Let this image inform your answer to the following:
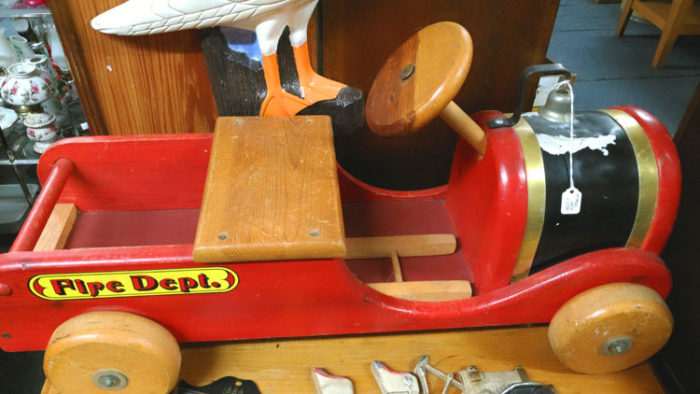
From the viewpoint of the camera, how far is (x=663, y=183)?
911 millimetres

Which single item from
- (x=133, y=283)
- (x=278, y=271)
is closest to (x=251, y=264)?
(x=278, y=271)

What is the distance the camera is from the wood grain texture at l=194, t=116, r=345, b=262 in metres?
0.79

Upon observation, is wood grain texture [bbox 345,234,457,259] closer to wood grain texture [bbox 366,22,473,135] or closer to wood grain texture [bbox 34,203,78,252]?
wood grain texture [bbox 366,22,473,135]

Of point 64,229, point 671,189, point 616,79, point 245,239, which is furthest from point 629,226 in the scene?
point 616,79

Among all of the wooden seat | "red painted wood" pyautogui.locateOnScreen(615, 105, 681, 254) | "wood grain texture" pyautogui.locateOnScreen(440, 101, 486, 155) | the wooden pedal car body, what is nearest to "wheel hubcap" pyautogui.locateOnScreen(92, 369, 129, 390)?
the wooden pedal car body

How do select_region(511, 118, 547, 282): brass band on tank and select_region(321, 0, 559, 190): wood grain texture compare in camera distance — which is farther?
select_region(321, 0, 559, 190): wood grain texture

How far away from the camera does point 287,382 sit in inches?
39.2

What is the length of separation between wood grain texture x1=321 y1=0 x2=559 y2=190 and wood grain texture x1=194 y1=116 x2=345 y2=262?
0.24 m

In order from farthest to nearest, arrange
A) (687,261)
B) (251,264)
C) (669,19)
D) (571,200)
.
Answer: (669,19)
(687,261)
(571,200)
(251,264)

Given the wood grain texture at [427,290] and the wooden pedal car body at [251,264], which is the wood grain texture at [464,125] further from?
the wood grain texture at [427,290]

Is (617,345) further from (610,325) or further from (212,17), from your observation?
(212,17)

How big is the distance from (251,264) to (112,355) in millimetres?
270

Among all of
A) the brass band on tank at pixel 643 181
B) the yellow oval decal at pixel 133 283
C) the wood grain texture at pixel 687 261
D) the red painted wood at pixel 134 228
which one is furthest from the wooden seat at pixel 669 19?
the yellow oval decal at pixel 133 283

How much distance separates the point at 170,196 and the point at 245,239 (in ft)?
1.48
